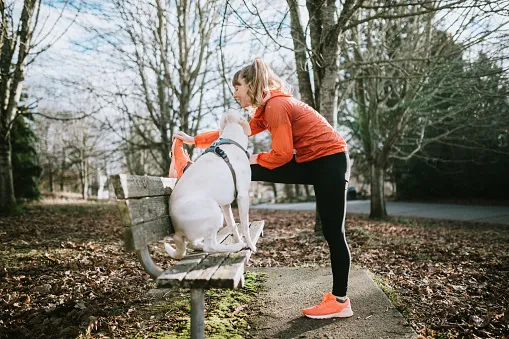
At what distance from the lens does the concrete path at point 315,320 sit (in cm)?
247

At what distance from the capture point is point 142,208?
2.07m

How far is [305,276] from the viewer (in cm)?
380

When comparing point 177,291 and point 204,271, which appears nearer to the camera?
point 204,271

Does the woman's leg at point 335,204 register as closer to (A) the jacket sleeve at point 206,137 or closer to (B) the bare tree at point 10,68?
(A) the jacket sleeve at point 206,137

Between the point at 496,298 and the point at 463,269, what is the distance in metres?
1.15

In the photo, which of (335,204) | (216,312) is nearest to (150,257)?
(216,312)

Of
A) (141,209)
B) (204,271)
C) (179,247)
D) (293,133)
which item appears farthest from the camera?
(293,133)

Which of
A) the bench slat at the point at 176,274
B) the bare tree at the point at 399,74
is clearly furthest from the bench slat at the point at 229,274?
the bare tree at the point at 399,74

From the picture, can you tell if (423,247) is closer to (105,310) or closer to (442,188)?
(105,310)

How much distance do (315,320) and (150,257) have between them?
4.46ft

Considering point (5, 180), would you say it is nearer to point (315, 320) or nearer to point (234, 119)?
point (234, 119)

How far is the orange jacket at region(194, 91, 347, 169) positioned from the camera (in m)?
2.56

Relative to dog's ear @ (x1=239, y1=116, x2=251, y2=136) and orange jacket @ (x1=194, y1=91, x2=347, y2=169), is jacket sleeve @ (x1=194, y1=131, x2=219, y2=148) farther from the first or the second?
orange jacket @ (x1=194, y1=91, x2=347, y2=169)

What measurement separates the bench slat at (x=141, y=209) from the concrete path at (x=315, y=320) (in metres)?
1.10
